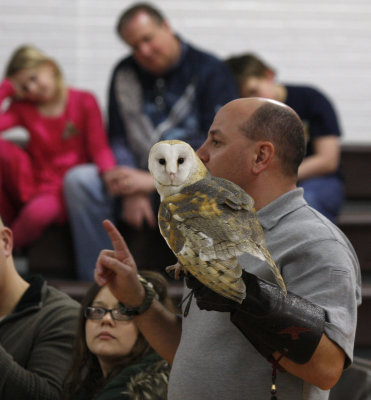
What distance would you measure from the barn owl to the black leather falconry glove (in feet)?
0.09

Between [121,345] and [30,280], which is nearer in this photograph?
[121,345]

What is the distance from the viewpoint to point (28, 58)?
A: 10.5 feet

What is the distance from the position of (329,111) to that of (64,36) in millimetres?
1493

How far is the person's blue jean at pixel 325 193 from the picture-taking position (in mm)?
3018

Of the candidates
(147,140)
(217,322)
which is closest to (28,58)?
(147,140)

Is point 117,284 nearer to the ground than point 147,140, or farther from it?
farther from it

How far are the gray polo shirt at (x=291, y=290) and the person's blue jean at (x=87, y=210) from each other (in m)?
1.74

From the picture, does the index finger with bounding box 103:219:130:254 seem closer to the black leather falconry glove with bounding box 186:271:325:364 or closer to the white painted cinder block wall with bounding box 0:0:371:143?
the black leather falconry glove with bounding box 186:271:325:364

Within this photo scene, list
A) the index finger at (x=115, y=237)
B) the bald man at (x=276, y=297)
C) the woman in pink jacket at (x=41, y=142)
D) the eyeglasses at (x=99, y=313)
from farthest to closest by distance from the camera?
the woman in pink jacket at (x=41, y=142), the eyeglasses at (x=99, y=313), the index finger at (x=115, y=237), the bald man at (x=276, y=297)

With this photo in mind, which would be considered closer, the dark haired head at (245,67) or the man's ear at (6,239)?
the man's ear at (6,239)

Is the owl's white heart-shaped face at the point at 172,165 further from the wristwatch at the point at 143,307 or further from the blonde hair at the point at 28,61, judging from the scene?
the blonde hair at the point at 28,61

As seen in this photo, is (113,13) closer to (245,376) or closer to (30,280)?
(30,280)

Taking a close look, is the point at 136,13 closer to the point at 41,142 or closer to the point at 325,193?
the point at 41,142

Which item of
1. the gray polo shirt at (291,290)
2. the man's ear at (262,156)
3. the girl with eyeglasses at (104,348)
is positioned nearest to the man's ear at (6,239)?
the girl with eyeglasses at (104,348)
